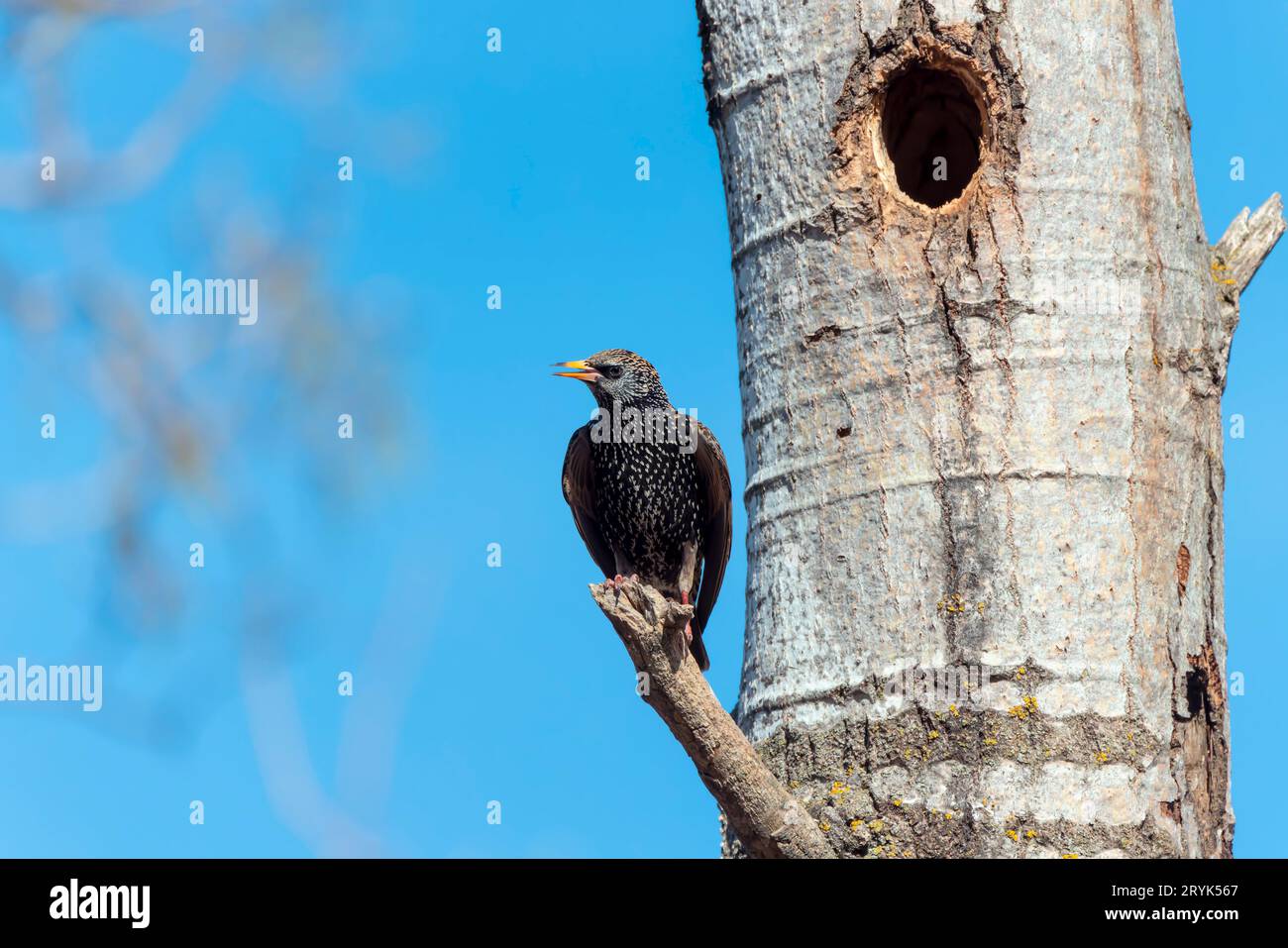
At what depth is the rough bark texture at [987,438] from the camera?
331cm

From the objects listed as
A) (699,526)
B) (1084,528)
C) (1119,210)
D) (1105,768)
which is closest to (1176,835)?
(1105,768)

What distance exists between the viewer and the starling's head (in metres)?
6.31

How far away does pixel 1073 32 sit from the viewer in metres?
3.65

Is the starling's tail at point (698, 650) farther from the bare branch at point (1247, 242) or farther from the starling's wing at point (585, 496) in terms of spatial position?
the bare branch at point (1247, 242)

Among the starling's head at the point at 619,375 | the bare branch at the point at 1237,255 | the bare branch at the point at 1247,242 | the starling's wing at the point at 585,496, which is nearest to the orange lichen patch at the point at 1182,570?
the bare branch at the point at 1237,255

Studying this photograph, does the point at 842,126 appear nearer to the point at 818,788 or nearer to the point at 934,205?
the point at 934,205

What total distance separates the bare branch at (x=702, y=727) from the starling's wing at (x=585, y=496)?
282 centimetres

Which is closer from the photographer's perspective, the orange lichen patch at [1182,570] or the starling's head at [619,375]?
the orange lichen patch at [1182,570]

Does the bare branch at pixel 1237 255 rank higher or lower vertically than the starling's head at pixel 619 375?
lower

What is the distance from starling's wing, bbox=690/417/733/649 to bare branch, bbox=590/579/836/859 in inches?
102

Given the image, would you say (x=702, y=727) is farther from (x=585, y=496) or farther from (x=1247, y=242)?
(x=585, y=496)

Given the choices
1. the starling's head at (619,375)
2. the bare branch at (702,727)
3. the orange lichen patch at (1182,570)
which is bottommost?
the bare branch at (702,727)

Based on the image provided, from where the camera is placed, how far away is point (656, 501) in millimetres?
5832
